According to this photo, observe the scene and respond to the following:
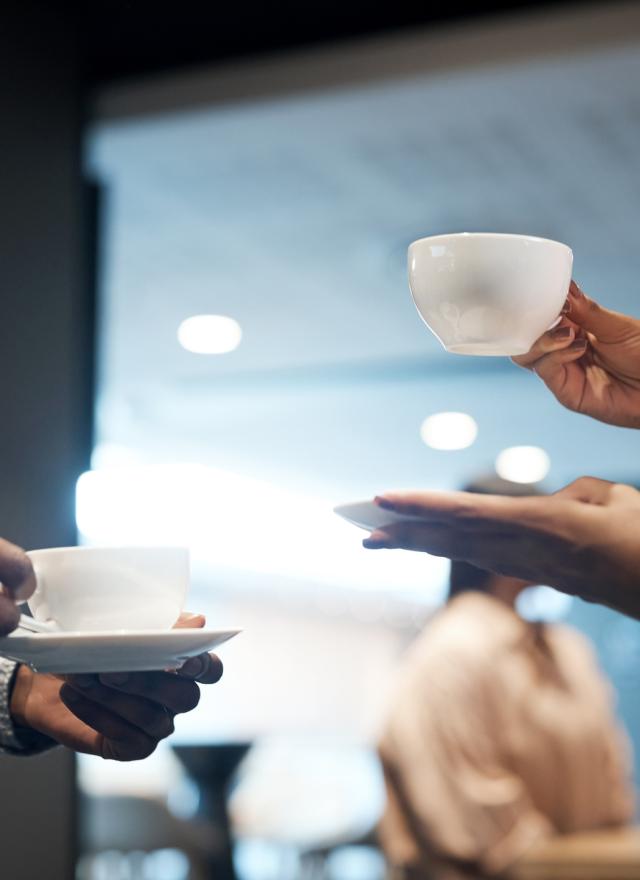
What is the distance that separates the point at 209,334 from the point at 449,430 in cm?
191

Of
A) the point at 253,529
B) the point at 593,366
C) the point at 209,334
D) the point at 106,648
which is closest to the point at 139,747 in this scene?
the point at 106,648

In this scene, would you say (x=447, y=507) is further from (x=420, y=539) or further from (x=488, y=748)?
(x=488, y=748)

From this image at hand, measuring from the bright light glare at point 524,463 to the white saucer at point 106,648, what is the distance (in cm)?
597

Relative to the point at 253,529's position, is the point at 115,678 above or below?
above

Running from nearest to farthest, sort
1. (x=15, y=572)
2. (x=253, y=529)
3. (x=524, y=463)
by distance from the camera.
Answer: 1. (x=15, y=572)
2. (x=524, y=463)
3. (x=253, y=529)

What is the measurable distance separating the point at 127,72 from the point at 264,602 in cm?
781

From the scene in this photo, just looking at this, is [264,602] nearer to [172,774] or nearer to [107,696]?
[172,774]

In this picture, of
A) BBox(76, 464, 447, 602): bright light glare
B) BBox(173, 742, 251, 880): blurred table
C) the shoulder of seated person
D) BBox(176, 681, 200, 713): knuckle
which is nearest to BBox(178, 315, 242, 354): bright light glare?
BBox(76, 464, 447, 602): bright light glare

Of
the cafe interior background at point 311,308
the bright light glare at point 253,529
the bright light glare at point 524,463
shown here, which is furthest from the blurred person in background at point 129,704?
the bright light glare at point 524,463

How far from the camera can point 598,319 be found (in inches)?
28.4

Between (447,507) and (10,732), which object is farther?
(10,732)

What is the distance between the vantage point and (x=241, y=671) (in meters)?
10.1

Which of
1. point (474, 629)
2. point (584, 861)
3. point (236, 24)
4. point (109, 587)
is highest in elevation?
point (236, 24)

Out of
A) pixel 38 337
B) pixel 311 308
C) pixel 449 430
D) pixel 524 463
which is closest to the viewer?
pixel 38 337
